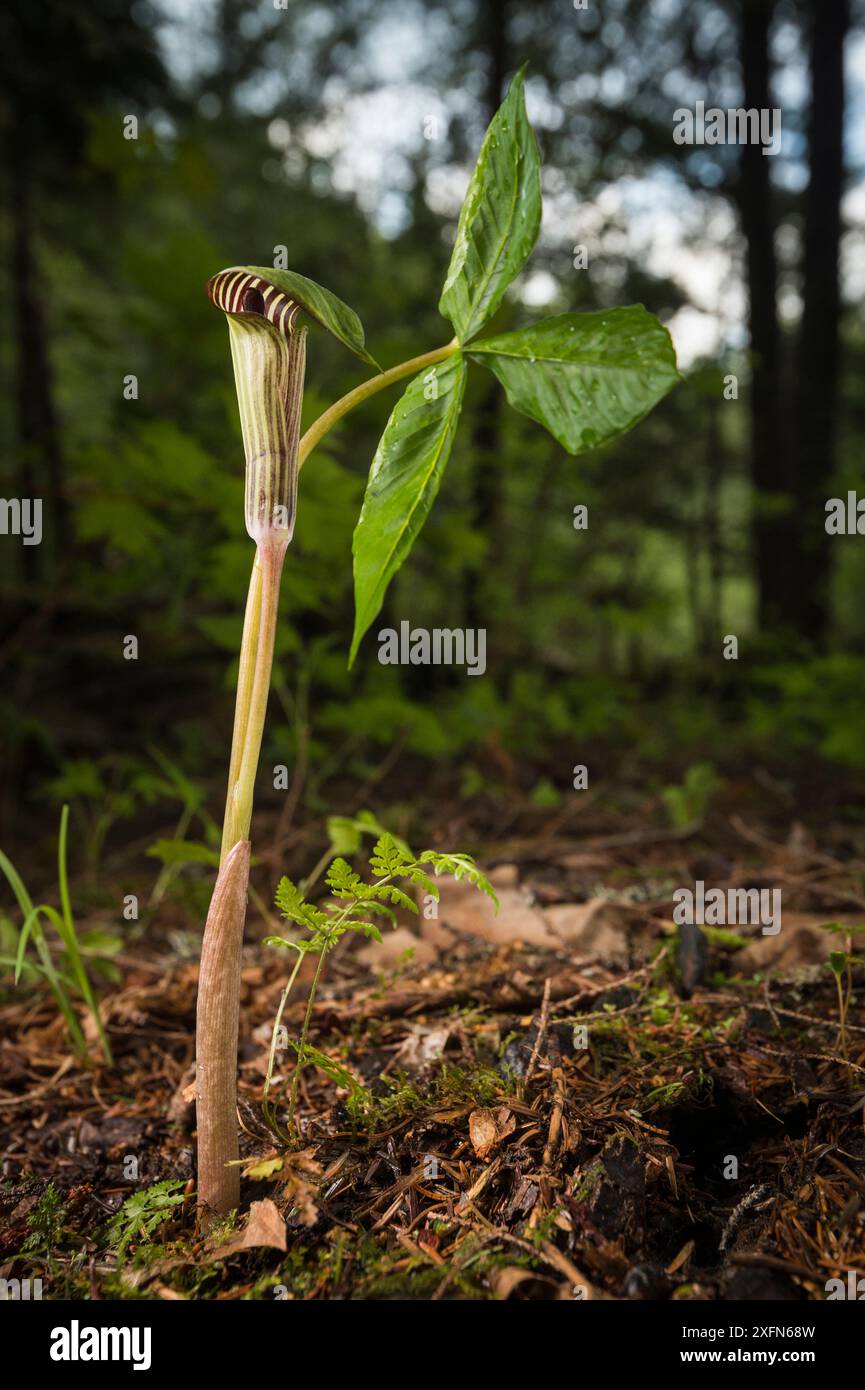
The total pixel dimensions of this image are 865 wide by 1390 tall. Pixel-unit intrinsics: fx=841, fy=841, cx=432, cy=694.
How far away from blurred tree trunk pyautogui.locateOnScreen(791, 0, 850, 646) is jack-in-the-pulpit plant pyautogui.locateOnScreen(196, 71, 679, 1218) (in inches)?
315

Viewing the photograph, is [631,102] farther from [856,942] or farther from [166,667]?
[856,942]

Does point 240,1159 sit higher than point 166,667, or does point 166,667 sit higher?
point 166,667

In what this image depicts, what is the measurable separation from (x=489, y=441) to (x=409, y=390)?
20.8 ft

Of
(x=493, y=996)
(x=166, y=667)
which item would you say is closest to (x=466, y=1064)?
(x=493, y=996)

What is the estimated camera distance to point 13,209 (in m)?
7.25

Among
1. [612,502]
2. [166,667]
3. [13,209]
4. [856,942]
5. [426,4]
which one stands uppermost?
[426,4]

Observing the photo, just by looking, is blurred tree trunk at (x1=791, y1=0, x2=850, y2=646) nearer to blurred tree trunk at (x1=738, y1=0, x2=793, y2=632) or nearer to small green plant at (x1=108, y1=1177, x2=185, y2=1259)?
blurred tree trunk at (x1=738, y1=0, x2=793, y2=632)

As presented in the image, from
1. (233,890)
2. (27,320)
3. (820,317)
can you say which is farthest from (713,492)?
(233,890)

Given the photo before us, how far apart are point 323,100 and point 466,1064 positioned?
1000 centimetres

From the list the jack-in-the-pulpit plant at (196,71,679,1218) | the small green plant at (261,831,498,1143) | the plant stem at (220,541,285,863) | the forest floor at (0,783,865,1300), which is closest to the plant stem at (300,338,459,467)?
the jack-in-the-pulpit plant at (196,71,679,1218)

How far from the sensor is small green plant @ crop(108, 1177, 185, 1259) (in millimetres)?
1310

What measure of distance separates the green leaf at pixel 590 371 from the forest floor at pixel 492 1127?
1.01 metres

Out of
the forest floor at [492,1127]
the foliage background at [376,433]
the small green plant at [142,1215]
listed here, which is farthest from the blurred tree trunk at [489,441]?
the small green plant at [142,1215]

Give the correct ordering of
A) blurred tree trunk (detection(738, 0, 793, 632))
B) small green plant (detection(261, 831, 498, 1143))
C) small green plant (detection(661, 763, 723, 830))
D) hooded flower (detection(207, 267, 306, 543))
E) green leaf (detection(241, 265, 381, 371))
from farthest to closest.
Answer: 1. blurred tree trunk (detection(738, 0, 793, 632))
2. small green plant (detection(661, 763, 723, 830))
3. small green plant (detection(261, 831, 498, 1143))
4. hooded flower (detection(207, 267, 306, 543))
5. green leaf (detection(241, 265, 381, 371))
